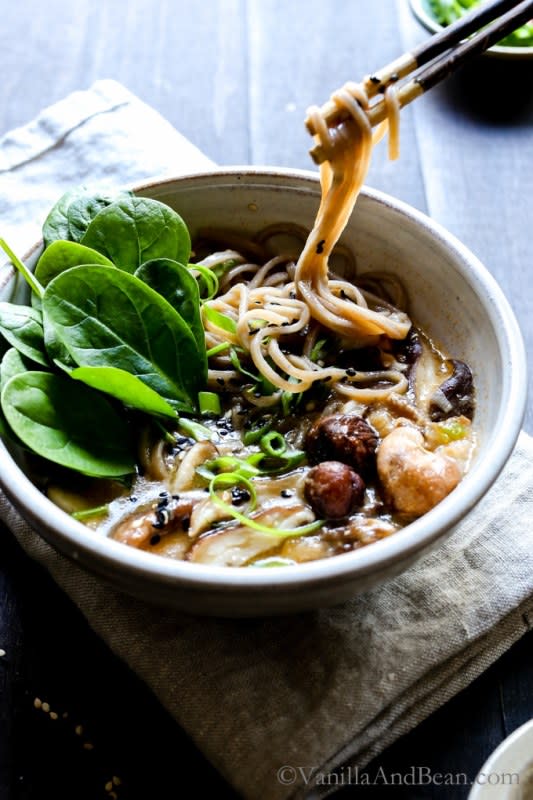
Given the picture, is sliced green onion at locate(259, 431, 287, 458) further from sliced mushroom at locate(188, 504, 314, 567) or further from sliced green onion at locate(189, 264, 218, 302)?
sliced green onion at locate(189, 264, 218, 302)

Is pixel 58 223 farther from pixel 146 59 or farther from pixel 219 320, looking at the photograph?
pixel 146 59

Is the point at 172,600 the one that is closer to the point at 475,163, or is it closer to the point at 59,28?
the point at 475,163

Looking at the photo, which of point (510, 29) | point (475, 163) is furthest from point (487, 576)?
point (475, 163)

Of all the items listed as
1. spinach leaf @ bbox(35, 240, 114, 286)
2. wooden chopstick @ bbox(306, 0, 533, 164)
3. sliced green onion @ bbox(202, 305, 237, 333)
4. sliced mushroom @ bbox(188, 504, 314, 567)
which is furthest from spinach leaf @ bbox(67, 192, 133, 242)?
sliced mushroom @ bbox(188, 504, 314, 567)

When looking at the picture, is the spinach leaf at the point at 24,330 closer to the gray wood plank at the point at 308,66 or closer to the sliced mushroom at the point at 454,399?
the sliced mushroom at the point at 454,399

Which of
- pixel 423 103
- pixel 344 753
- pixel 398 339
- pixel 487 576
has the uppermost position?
pixel 423 103
